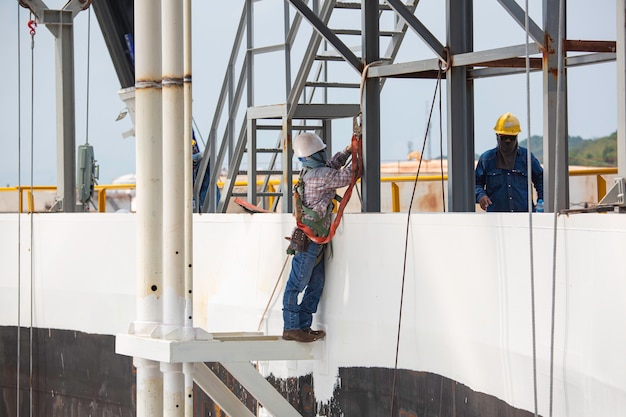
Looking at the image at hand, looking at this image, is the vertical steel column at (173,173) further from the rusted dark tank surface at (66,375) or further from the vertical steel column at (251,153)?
the rusted dark tank surface at (66,375)

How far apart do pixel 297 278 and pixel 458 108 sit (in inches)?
83.0

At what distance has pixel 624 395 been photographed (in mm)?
6117

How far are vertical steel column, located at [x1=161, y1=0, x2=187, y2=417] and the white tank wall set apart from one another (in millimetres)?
1701

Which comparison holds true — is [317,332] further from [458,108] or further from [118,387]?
[118,387]

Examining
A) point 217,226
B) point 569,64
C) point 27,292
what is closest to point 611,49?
point 569,64

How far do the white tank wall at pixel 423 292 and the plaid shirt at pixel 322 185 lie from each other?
0.25m

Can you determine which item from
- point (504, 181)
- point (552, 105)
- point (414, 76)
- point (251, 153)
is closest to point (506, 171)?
point (504, 181)

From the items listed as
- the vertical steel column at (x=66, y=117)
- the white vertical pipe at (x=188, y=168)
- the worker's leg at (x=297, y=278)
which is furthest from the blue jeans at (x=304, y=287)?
the vertical steel column at (x=66, y=117)

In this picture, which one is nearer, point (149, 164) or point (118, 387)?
point (149, 164)

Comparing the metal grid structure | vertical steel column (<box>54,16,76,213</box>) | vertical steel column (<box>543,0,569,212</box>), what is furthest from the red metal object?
vertical steel column (<box>543,0,569,212</box>)

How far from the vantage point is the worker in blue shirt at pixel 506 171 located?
35.3 ft

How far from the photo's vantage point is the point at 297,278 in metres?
9.73

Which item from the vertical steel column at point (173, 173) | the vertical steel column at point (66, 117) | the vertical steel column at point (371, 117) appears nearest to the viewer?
the vertical steel column at point (173, 173)

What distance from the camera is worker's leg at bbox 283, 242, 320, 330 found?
973 cm
